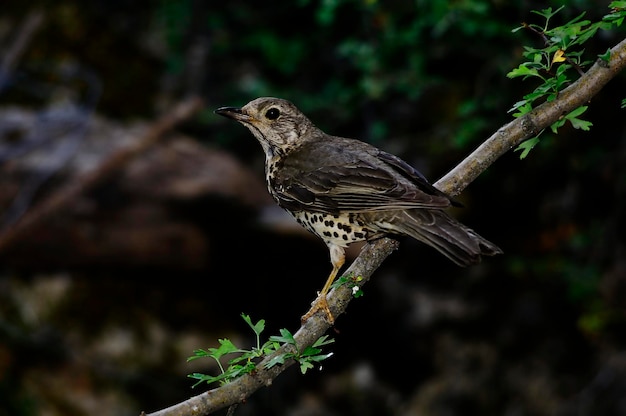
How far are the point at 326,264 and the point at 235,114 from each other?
3.64m

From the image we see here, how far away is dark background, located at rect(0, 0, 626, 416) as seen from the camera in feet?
24.1

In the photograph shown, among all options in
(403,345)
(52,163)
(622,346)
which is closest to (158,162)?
(52,163)

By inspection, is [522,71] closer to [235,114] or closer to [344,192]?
[344,192]

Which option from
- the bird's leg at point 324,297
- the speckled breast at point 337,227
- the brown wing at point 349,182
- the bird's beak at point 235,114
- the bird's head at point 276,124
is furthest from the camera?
the bird's head at point 276,124

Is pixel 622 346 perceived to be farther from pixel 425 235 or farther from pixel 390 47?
pixel 425 235

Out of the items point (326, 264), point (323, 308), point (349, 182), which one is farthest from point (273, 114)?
point (326, 264)

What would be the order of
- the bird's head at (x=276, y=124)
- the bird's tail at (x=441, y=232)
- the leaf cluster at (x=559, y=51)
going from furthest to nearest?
the bird's head at (x=276, y=124)
the bird's tail at (x=441, y=232)
the leaf cluster at (x=559, y=51)

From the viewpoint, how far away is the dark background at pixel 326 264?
7.36m

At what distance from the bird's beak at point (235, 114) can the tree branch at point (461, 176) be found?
1.22 m

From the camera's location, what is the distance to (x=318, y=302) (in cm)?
397

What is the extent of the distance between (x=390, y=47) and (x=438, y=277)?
315cm

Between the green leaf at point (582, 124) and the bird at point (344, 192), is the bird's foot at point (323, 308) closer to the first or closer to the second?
the bird at point (344, 192)

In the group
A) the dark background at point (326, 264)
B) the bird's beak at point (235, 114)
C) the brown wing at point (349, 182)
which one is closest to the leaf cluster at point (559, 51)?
the brown wing at point (349, 182)

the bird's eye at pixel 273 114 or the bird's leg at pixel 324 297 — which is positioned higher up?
the bird's eye at pixel 273 114
